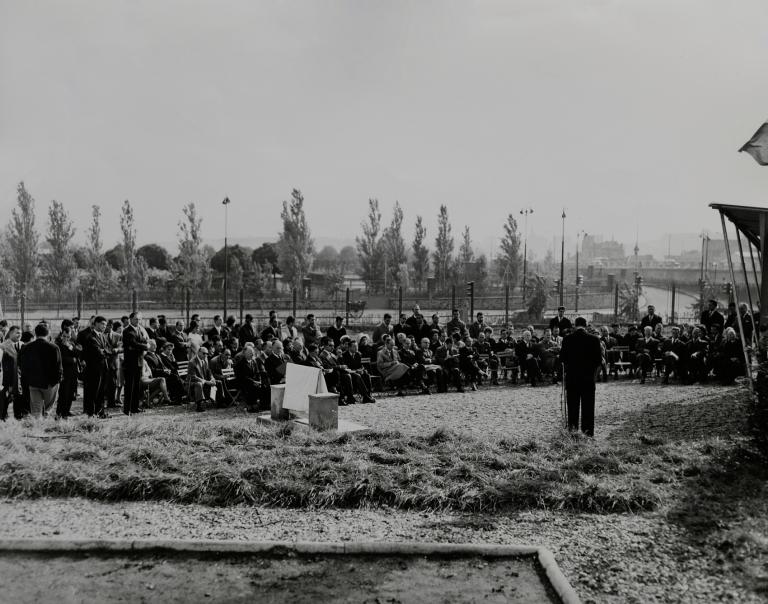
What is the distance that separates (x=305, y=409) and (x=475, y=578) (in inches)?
255

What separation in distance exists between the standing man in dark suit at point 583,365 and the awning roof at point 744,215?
145 inches

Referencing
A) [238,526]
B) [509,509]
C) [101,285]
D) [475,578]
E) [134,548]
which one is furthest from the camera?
[101,285]

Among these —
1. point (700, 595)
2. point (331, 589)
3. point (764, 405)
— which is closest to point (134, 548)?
point (331, 589)

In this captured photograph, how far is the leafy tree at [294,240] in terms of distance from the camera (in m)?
58.7

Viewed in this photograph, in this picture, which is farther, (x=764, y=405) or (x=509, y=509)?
(x=764, y=405)

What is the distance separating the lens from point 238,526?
6961 millimetres

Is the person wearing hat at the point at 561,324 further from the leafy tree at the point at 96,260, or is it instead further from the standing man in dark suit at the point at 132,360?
the leafy tree at the point at 96,260

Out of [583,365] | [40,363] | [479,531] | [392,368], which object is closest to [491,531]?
[479,531]

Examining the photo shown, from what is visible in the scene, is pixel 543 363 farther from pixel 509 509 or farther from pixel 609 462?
pixel 509 509

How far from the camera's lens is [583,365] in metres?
10.7

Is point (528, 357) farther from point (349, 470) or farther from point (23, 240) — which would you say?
point (23, 240)

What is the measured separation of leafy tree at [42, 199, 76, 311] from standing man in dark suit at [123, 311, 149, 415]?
43.8 meters

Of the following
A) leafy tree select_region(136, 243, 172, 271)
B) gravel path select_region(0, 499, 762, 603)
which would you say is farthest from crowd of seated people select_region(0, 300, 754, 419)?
leafy tree select_region(136, 243, 172, 271)

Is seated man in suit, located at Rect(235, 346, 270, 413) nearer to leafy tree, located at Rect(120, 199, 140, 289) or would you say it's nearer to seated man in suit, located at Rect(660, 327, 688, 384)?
seated man in suit, located at Rect(660, 327, 688, 384)
